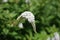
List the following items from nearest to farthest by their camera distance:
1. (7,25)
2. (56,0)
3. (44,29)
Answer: (7,25) < (44,29) < (56,0)

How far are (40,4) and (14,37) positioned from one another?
653mm

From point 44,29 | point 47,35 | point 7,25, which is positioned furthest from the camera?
point 44,29

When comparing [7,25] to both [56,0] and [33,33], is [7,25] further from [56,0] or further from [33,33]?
[56,0]

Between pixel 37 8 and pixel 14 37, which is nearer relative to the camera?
pixel 14 37

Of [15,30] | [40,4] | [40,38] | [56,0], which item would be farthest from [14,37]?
[56,0]

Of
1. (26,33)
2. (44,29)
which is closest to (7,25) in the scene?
(26,33)

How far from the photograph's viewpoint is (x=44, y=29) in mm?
2848

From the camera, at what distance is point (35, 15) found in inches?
112

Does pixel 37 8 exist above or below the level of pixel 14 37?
above

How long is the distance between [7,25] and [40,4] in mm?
663

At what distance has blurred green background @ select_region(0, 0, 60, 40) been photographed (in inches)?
97.6

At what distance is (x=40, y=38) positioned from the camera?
8.21 feet

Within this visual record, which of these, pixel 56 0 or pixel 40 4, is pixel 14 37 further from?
pixel 56 0

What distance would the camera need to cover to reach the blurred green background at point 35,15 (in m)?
2.48
